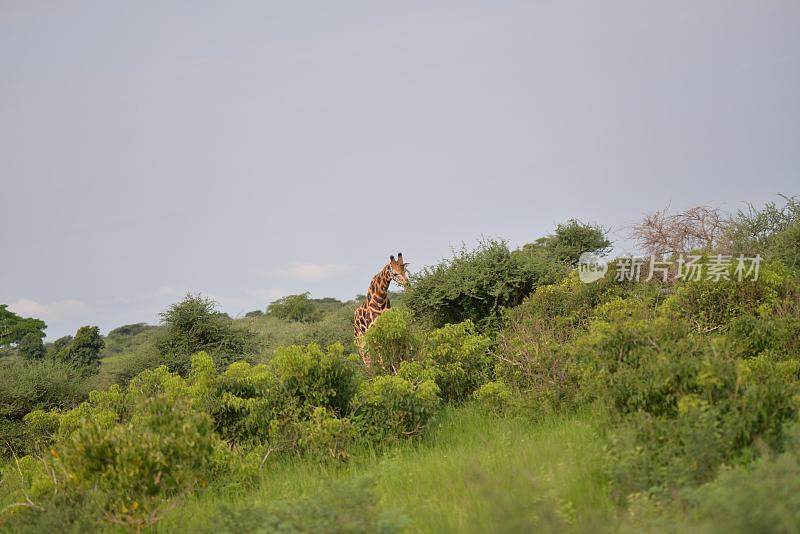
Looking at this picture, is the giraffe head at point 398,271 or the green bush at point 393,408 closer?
the green bush at point 393,408

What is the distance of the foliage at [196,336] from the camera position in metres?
22.5

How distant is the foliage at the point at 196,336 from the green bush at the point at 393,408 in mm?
12046

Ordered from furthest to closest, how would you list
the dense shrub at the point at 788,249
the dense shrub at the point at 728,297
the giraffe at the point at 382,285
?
the giraffe at the point at 382,285 < the dense shrub at the point at 788,249 < the dense shrub at the point at 728,297

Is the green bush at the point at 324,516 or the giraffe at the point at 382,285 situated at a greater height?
the giraffe at the point at 382,285

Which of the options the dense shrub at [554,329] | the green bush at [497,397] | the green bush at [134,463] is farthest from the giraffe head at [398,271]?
the green bush at [134,463]

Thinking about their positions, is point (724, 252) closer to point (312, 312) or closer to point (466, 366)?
point (466, 366)

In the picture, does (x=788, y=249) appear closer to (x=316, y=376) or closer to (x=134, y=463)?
(x=316, y=376)

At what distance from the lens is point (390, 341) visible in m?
13.0

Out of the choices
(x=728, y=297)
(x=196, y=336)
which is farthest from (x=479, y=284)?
(x=196, y=336)

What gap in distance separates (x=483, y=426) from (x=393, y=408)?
1461 mm

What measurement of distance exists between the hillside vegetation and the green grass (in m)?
0.03

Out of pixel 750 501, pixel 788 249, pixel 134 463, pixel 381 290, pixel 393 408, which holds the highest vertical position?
pixel 381 290

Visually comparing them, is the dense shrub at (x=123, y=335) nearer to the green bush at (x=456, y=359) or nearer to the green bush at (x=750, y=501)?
the green bush at (x=456, y=359)

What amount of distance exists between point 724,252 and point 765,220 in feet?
9.81
